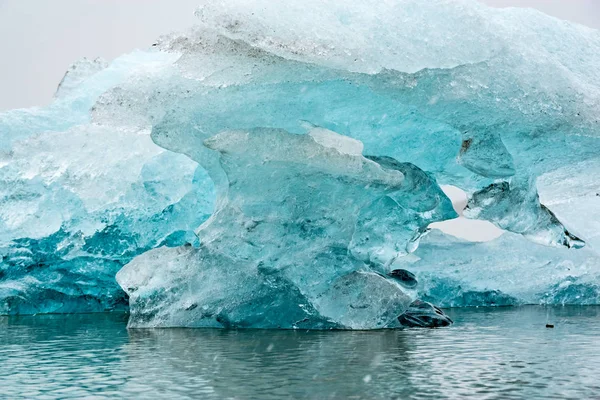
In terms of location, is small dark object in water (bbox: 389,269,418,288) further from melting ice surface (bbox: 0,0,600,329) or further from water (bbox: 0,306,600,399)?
water (bbox: 0,306,600,399)

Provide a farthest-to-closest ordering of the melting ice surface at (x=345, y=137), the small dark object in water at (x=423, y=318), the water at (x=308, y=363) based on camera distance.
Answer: the small dark object in water at (x=423, y=318), the melting ice surface at (x=345, y=137), the water at (x=308, y=363)

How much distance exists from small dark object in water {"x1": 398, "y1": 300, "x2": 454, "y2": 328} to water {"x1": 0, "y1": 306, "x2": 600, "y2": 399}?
397 mm

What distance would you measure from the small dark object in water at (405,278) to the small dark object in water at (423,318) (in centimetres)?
35

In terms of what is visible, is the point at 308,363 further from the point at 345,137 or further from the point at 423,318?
the point at 423,318

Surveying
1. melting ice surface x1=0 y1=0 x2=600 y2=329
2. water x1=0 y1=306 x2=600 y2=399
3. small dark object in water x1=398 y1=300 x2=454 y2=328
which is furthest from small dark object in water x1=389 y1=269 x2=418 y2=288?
water x1=0 y1=306 x2=600 y2=399

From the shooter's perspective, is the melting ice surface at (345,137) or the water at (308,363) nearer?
the water at (308,363)

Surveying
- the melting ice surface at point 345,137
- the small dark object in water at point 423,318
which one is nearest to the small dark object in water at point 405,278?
the melting ice surface at point 345,137

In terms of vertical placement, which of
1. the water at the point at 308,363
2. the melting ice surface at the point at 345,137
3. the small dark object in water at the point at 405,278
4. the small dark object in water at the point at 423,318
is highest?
the melting ice surface at the point at 345,137

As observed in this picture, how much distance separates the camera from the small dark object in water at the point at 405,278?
8680mm

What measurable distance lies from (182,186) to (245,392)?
8.83 m

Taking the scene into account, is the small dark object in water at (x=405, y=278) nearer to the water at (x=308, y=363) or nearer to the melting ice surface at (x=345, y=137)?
the melting ice surface at (x=345, y=137)

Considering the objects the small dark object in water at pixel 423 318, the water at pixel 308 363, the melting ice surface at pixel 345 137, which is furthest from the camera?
the small dark object in water at pixel 423 318

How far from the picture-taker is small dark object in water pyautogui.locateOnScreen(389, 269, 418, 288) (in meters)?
8.68

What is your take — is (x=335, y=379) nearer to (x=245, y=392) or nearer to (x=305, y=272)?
(x=245, y=392)
